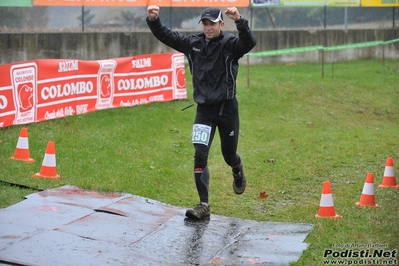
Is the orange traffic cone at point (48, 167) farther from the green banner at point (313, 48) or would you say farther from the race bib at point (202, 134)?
the green banner at point (313, 48)

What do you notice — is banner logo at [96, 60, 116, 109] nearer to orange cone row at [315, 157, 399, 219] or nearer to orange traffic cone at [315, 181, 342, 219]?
orange cone row at [315, 157, 399, 219]

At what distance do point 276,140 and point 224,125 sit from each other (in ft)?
20.6

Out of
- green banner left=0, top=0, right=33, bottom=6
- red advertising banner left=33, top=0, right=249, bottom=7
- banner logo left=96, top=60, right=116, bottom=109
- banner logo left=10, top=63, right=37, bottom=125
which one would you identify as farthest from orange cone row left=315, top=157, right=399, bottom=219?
red advertising banner left=33, top=0, right=249, bottom=7

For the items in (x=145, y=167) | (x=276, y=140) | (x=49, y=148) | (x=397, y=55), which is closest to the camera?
(x=49, y=148)

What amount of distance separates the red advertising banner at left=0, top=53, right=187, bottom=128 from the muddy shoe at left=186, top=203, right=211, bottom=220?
6156mm

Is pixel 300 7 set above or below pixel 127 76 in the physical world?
above

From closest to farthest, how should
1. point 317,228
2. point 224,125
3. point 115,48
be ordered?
point 317,228 → point 224,125 → point 115,48

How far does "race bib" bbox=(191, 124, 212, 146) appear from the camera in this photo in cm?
732

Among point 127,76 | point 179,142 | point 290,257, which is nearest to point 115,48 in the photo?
point 127,76

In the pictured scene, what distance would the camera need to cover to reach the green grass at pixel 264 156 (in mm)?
7895

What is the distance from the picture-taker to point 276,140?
44.6 feet

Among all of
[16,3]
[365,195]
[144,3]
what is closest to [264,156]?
[365,195]

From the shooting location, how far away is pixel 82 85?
14266mm

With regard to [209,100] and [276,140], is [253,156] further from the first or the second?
[209,100]
